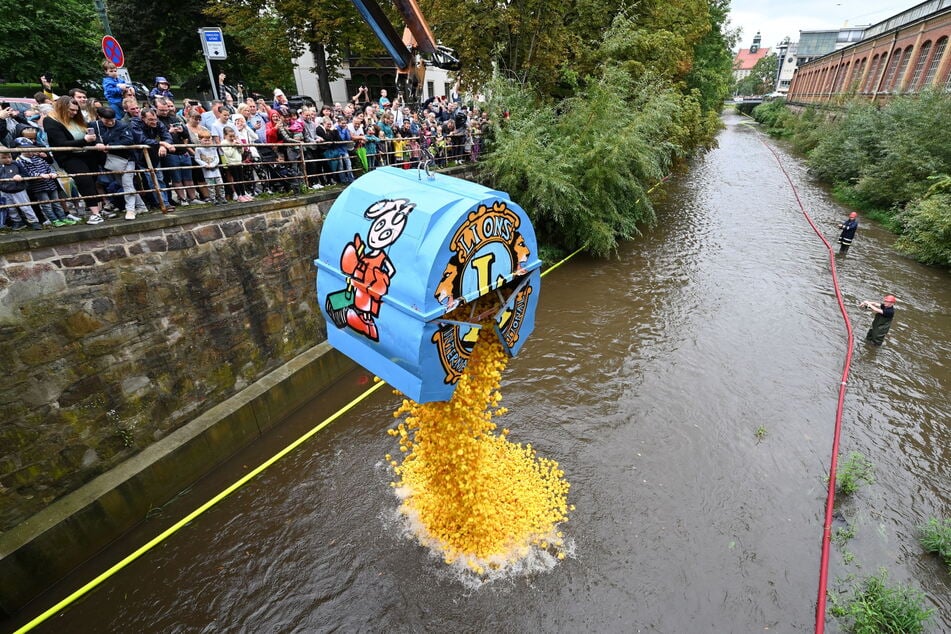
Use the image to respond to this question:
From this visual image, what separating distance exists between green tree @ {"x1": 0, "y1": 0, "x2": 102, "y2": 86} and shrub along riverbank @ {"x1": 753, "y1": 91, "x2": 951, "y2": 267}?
37.0 m

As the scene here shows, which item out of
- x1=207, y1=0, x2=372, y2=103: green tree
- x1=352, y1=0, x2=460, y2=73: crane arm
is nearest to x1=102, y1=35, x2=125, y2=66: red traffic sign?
x1=352, y1=0, x2=460, y2=73: crane arm

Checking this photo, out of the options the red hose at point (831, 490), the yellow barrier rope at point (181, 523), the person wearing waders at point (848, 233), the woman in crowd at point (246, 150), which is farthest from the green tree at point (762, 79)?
the yellow barrier rope at point (181, 523)

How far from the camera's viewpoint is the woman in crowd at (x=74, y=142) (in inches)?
248

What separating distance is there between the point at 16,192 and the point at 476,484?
683 cm

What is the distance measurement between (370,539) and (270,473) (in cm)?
217

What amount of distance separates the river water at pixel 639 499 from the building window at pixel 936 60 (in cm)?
2732

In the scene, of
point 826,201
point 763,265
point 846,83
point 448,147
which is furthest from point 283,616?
point 846,83

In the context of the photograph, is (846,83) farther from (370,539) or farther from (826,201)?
(370,539)

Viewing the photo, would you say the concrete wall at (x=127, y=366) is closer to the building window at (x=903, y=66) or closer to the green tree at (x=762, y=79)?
the building window at (x=903, y=66)

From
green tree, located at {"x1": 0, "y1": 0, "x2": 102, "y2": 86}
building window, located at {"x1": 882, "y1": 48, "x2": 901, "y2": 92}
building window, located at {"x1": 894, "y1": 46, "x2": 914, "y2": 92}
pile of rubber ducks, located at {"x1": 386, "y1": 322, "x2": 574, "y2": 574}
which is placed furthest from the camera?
building window, located at {"x1": 882, "y1": 48, "x2": 901, "y2": 92}

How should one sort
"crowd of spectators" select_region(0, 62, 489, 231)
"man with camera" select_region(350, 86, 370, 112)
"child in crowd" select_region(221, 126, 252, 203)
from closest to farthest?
"crowd of spectators" select_region(0, 62, 489, 231)
"child in crowd" select_region(221, 126, 252, 203)
"man with camera" select_region(350, 86, 370, 112)

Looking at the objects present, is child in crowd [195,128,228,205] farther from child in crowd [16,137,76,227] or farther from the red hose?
the red hose

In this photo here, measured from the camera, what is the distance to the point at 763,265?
51.4 feet

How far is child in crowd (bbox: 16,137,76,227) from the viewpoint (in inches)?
237
